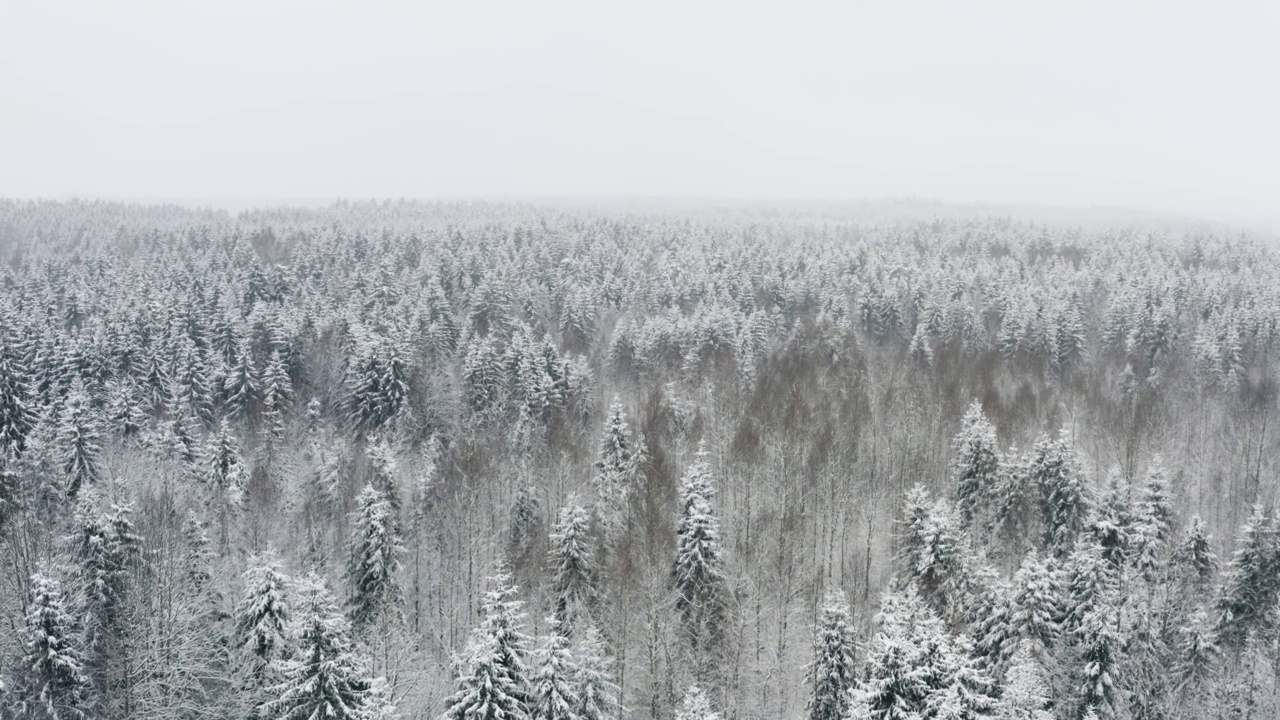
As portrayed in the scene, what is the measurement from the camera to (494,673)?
63.8 ft

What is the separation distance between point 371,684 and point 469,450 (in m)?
30.8

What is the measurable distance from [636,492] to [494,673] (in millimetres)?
21734

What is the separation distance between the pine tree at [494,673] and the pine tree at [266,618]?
756 cm

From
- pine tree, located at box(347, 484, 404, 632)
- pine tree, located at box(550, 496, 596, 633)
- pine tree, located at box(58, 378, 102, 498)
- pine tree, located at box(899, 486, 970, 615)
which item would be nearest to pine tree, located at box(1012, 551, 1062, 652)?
pine tree, located at box(899, 486, 970, 615)

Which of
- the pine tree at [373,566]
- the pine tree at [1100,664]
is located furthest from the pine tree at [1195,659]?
the pine tree at [373,566]

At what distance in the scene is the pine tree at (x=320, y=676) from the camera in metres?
18.8

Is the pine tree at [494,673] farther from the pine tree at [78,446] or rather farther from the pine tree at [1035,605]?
the pine tree at [78,446]

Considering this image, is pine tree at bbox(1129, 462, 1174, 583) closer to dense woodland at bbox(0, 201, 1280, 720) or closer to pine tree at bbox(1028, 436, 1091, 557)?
dense woodland at bbox(0, 201, 1280, 720)

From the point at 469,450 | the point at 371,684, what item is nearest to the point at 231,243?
the point at 469,450

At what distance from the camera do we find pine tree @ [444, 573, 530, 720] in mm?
19156

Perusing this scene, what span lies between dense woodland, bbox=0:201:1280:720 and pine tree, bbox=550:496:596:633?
6.0 inches

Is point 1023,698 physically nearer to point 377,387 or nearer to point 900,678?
point 900,678

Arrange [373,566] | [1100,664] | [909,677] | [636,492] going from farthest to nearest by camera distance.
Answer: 1. [636,492]
2. [373,566]
3. [1100,664]
4. [909,677]

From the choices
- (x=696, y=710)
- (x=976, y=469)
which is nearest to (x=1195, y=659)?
(x=976, y=469)
